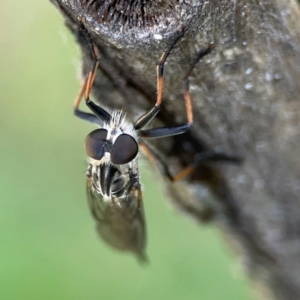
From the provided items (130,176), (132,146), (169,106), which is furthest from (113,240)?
(169,106)

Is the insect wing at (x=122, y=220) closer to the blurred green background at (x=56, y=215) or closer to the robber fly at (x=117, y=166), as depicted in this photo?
the robber fly at (x=117, y=166)

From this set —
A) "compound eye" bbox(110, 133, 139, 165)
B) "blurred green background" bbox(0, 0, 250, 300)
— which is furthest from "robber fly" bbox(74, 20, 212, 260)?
"blurred green background" bbox(0, 0, 250, 300)

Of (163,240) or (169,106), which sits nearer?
(169,106)

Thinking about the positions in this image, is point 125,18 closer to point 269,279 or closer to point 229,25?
point 229,25

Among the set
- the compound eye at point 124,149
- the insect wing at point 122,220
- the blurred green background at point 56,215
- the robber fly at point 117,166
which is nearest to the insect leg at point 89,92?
the robber fly at point 117,166

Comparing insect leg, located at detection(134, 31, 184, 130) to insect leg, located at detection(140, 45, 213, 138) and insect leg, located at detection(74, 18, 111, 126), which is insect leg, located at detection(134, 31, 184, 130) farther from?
insect leg, located at detection(74, 18, 111, 126)

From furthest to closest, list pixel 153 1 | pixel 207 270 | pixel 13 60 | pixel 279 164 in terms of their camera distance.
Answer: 1. pixel 13 60
2. pixel 207 270
3. pixel 279 164
4. pixel 153 1

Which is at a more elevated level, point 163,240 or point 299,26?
point 299,26

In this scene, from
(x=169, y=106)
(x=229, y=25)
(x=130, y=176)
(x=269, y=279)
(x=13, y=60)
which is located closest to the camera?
(x=229, y=25)
